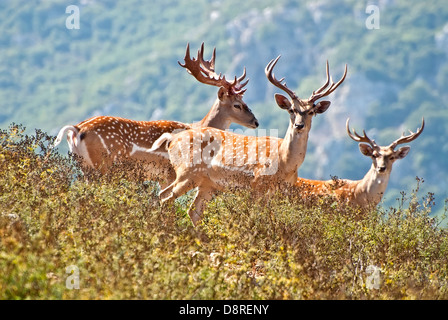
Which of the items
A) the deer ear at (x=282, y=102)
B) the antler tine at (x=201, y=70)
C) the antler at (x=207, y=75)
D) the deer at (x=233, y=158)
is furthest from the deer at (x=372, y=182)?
the antler tine at (x=201, y=70)

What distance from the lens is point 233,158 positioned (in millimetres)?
9484

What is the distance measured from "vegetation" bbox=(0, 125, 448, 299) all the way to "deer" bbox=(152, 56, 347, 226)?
3.24 feet

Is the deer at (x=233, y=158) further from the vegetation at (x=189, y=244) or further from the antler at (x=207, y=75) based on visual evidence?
the antler at (x=207, y=75)

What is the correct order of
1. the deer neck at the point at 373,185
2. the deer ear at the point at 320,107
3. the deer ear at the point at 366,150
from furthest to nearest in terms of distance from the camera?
1. the deer ear at the point at 366,150
2. the deer neck at the point at 373,185
3. the deer ear at the point at 320,107

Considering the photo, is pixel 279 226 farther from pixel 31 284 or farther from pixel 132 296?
pixel 31 284

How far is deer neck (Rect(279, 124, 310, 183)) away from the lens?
→ 9.55 m

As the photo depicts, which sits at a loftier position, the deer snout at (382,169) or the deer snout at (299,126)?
the deer snout at (299,126)

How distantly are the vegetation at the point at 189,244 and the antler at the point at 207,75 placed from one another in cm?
454

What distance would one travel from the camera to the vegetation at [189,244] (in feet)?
16.2
